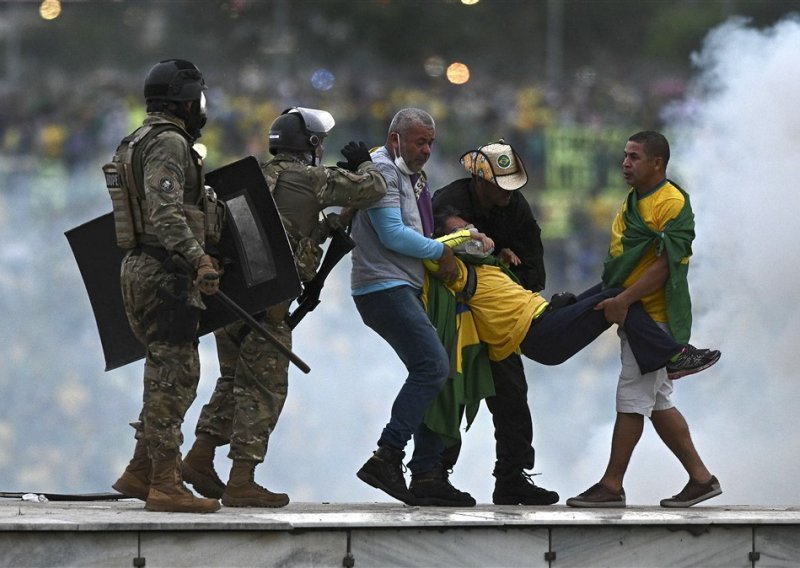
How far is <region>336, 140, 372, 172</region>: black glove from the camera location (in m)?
7.23

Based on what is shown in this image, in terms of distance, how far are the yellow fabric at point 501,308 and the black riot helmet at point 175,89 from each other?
1.40 m

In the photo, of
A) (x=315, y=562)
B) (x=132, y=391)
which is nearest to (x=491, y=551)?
(x=315, y=562)

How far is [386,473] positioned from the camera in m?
7.26

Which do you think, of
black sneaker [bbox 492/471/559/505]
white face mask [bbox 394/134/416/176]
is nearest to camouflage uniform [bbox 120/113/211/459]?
white face mask [bbox 394/134/416/176]

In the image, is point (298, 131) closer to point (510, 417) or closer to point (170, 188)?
point (170, 188)

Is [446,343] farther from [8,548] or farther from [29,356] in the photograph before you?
[29,356]

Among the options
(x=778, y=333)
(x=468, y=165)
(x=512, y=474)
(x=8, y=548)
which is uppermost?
(x=778, y=333)

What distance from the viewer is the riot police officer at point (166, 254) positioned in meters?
6.50

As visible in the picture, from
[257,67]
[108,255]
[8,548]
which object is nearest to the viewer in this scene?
[8,548]

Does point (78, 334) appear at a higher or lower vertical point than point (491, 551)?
higher

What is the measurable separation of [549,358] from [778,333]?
3.77 metres

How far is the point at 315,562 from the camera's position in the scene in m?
6.33

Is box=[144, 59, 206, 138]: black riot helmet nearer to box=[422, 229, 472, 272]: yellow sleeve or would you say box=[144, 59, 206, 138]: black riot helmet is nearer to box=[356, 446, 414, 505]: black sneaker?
box=[422, 229, 472, 272]: yellow sleeve

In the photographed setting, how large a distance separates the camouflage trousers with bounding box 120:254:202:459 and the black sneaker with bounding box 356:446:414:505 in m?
0.89
